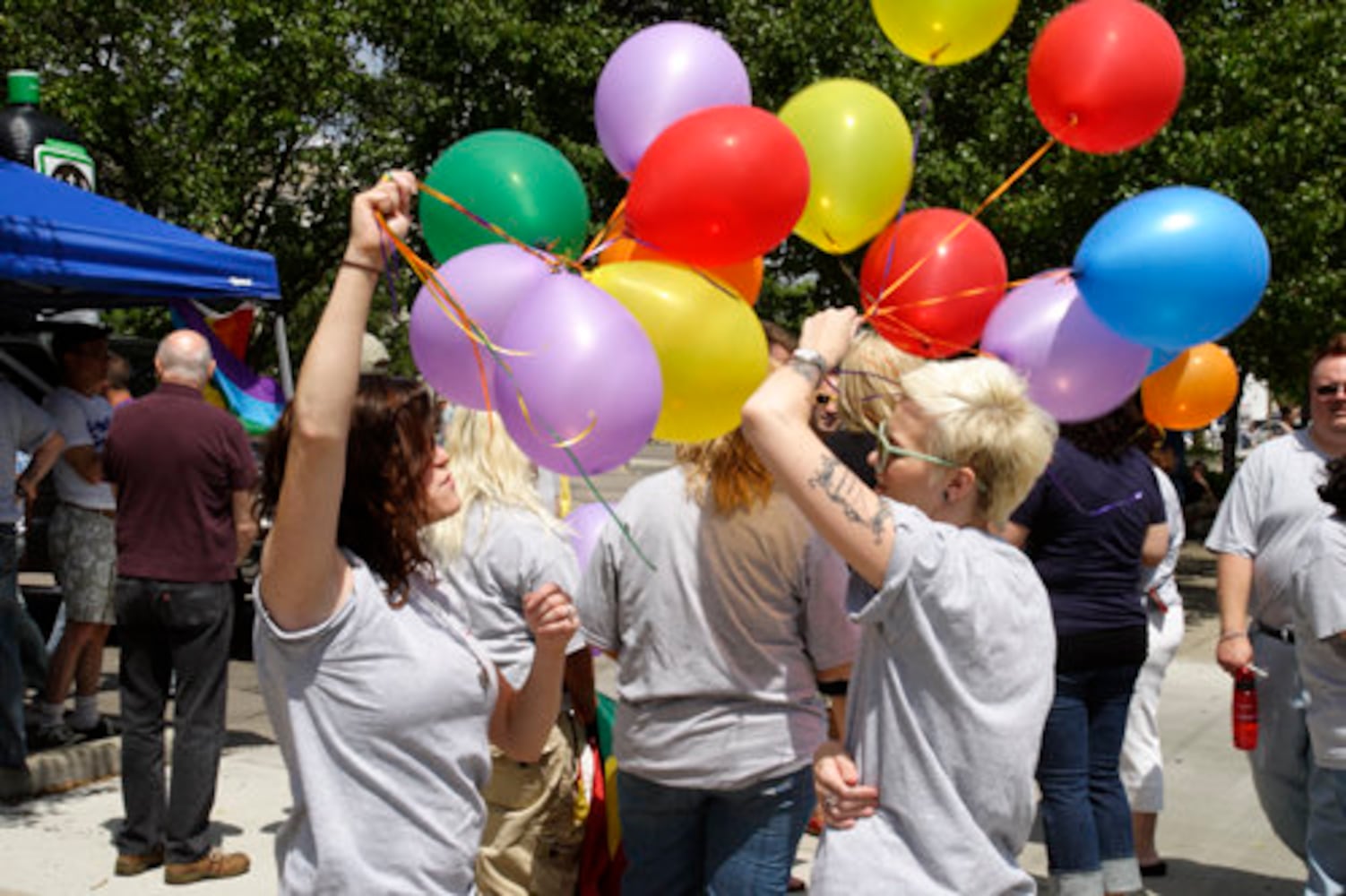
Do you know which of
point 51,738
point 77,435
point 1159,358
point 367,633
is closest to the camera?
point 367,633

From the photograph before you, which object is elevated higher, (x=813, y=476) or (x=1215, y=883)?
(x=813, y=476)

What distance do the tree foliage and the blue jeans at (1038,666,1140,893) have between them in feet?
16.6

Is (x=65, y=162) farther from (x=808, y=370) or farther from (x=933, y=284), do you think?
(x=808, y=370)

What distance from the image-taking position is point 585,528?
13.2ft

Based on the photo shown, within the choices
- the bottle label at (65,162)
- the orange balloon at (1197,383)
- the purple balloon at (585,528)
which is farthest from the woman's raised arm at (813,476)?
the bottle label at (65,162)

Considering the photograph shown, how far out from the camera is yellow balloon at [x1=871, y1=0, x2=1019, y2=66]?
3.41 m

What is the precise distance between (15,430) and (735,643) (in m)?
3.91

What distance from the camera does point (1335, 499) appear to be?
4.06 meters

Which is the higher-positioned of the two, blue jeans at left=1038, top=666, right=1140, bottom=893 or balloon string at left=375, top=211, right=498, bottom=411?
balloon string at left=375, top=211, right=498, bottom=411

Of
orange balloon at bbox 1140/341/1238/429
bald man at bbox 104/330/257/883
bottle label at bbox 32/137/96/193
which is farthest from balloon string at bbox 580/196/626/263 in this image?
bottle label at bbox 32/137/96/193

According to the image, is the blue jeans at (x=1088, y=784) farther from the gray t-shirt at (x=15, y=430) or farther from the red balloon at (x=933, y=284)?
the gray t-shirt at (x=15, y=430)

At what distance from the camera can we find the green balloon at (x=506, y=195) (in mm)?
2811

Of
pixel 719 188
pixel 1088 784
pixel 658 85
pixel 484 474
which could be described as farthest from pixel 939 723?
pixel 1088 784

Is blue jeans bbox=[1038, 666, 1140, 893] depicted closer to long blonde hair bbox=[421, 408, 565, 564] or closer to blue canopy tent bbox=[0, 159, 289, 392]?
long blonde hair bbox=[421, 408, 565, 564]
